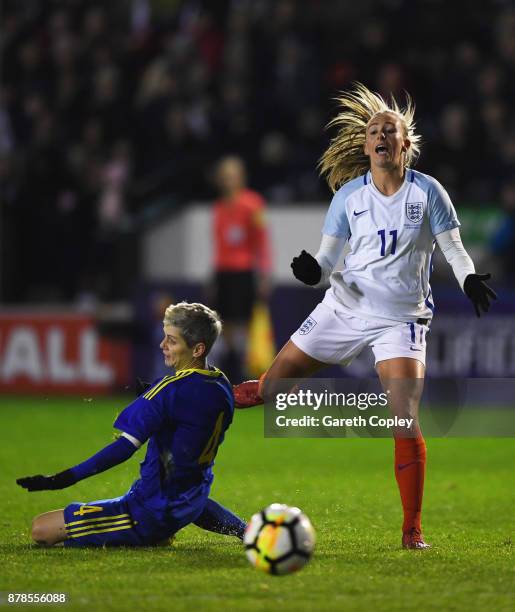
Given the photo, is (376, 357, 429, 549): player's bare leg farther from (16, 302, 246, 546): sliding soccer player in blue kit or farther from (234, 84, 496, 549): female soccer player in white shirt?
(16, 302, 246, 546): sliding soccer player in blue kit

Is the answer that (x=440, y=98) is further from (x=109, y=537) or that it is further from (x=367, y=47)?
(x=109, y=537)

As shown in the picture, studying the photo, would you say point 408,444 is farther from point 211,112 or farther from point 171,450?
point 211,112

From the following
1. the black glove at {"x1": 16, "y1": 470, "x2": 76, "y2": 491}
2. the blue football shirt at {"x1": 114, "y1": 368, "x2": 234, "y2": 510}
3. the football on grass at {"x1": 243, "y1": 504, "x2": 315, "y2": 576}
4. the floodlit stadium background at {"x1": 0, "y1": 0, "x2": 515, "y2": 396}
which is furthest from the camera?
the floodlit stadium background at {"x1": 0, "y1": 0, "x2": 515, "y2": 396}

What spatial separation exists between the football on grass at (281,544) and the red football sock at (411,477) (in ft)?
2.80

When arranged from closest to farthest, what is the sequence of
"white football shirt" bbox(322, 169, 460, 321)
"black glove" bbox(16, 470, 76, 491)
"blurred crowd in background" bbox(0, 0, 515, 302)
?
"black glove" bbox(16, 470, 76, 491), "white football shirt" bbox(322, 169, 460, 321), "blurred crowd in background" bbox(0, 0, 515, 302)

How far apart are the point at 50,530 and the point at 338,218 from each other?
1.95 meters

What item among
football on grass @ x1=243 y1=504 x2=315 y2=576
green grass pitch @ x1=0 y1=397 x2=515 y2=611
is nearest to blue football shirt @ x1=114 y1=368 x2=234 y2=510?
green grass pitch @ x1=0 y1=397 x2=515 y2=611

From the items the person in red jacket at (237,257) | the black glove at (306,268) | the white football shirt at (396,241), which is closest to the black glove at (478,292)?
the white football shirt at (396,241)

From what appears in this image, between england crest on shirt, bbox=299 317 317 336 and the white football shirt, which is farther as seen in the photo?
england crest on shirt, bbox=299 317 317 336

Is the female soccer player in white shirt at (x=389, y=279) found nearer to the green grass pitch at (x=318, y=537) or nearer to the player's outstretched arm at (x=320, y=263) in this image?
the player's outstretched arm at (x=320, y=263)

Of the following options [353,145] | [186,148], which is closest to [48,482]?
[353,145]

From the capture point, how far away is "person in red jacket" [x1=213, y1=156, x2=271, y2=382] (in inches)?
498

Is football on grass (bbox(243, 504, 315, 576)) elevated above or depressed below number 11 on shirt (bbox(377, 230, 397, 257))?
below

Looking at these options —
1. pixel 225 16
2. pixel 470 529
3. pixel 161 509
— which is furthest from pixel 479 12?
pixel 161 509
